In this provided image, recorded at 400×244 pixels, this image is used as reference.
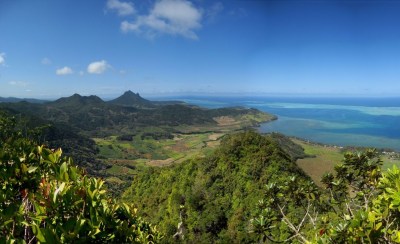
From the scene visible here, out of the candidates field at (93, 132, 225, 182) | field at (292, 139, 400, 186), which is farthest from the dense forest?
field at (93, 132, 225, 182)

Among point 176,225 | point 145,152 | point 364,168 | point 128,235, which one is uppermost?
point 128,235

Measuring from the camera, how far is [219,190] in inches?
1432

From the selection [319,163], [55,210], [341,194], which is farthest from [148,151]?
[55,210]

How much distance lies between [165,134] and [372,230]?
183031 mm

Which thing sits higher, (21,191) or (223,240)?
(21,191)

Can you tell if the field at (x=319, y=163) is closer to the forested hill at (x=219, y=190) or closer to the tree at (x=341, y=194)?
the forested hill at (x=219, y=190)

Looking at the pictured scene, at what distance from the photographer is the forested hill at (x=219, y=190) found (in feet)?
103

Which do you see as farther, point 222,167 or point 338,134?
point 338,134

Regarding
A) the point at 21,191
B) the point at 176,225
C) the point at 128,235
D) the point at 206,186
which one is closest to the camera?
the point at 128,235

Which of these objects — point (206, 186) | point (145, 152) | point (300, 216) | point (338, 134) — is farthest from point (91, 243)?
point (338, 134)

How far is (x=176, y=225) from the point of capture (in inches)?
1300

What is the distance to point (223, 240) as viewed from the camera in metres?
28.7

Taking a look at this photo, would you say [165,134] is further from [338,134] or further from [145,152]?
[338,134]

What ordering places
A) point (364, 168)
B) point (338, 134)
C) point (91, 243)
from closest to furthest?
point (91, 243)
point (364, 168)
point (338, 134)
